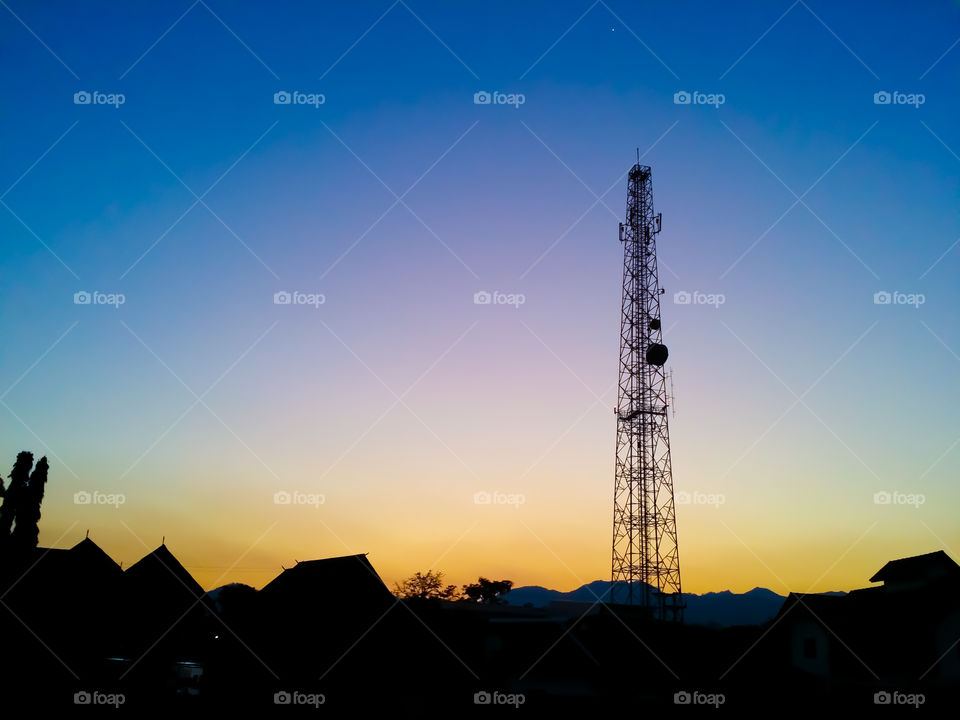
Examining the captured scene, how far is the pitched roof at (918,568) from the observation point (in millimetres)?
36000

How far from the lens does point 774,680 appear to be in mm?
33250

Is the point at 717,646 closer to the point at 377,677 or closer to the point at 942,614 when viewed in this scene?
the point at 942,614

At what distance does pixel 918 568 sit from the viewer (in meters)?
37.0

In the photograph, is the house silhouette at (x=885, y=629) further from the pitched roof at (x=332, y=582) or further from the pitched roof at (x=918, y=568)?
the pitched roof at (x=332, y=582)

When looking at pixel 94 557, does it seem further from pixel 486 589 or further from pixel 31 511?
pixel 486 589

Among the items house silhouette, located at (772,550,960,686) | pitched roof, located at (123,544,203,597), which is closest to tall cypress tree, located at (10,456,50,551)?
pitched roof, located at (123,544,203,597)

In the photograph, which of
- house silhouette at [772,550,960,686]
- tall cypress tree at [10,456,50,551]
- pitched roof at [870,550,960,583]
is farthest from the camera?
tall cypress tree at [10,456,50,551]

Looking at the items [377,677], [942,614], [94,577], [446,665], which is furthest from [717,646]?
[94,577]

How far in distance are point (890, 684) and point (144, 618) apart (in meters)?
42.7

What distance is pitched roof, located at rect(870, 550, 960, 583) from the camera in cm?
3600

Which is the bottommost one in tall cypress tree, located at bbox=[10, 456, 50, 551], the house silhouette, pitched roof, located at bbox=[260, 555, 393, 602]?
the house silhouette

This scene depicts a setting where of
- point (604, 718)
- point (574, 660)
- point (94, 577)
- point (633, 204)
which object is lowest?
point (604, 718)

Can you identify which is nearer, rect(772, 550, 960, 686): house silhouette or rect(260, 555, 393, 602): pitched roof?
rect(772, 550, 960, 686): house silhouette

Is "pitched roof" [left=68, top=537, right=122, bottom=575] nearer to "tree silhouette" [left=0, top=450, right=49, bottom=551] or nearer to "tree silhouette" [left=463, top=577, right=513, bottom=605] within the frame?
"tree silhouette" [left=0, top=450, right=49, bottom=551]
